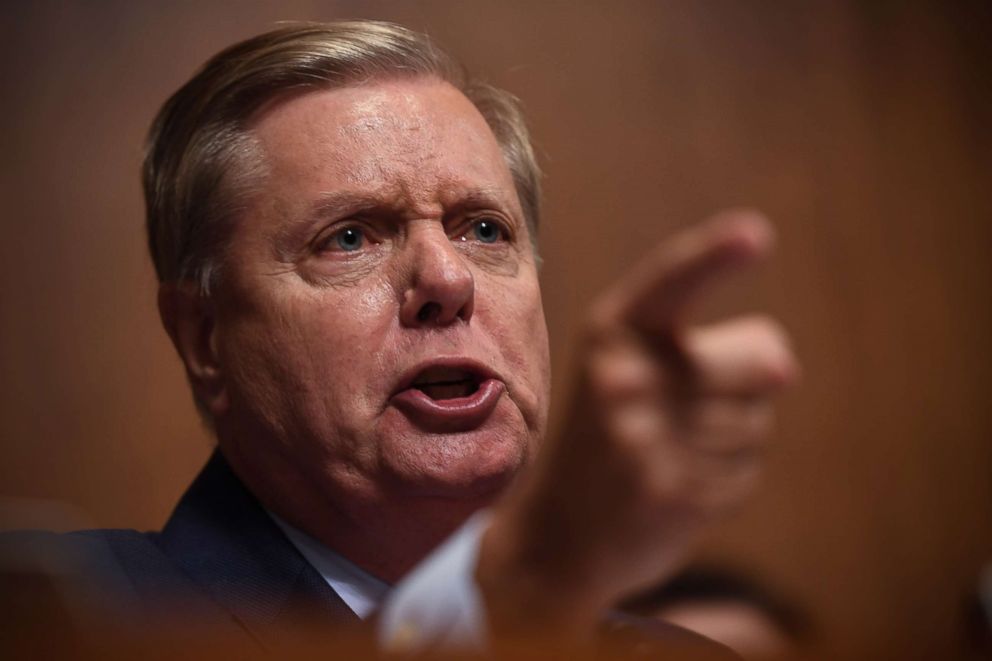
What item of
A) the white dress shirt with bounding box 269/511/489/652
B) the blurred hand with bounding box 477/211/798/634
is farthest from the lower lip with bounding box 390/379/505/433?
the blurred hand with bounding box 477/211/798/634

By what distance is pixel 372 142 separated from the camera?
1411mm

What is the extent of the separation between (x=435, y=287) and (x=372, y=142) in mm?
189

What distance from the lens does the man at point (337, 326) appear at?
1363 mm

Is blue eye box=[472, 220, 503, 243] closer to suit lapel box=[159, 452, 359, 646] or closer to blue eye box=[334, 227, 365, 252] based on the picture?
blue eye box=[334, 227, 365, 252]

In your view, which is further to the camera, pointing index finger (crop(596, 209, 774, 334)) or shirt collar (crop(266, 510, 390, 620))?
shirt collar (crop(266, 510, 390, 620))

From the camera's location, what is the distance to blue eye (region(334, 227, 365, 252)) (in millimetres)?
1424

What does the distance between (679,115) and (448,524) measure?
0.78 m

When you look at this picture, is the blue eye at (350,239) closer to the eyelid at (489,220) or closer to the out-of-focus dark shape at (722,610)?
the eyelid at (489,220)

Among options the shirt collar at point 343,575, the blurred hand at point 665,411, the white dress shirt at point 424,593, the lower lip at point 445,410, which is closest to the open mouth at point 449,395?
the lower lip at point 445,410

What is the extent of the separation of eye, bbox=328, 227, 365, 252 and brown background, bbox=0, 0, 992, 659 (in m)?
0.31

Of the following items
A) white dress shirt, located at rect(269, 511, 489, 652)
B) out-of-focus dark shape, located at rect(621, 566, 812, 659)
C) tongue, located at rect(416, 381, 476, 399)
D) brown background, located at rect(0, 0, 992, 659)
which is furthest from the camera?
brown background, located at rect(0, 0, 992, 659)

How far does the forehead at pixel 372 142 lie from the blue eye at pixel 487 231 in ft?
0.15

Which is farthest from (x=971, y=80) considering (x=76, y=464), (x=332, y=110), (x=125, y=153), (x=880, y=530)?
(x=76, y=464)

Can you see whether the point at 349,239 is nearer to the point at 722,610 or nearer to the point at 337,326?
the point at 337,326
